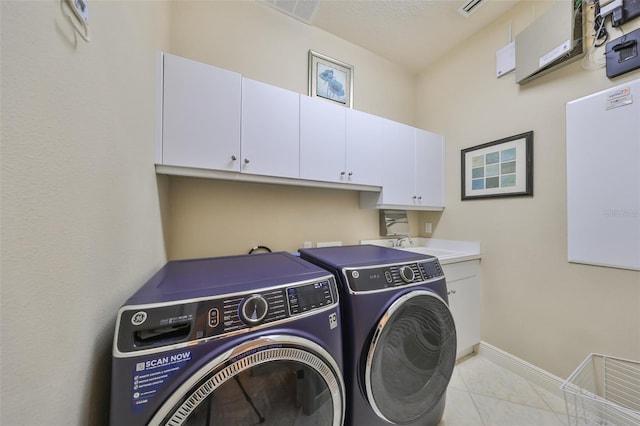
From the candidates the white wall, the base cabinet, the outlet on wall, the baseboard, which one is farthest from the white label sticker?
the white wall

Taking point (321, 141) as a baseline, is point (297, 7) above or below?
above

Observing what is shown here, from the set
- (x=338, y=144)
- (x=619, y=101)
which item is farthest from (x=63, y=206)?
(x=619, y=101)

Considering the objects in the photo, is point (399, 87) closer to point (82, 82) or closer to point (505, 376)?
point (82, 82)

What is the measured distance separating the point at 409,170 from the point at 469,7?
135 cm

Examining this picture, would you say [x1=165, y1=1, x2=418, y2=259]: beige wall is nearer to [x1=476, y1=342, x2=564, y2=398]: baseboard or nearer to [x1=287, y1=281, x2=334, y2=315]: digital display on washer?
[x1=287, y1=281, x2=334, y2=315]: digital display on washer

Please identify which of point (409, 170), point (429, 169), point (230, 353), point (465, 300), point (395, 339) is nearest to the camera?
point (230, 353)

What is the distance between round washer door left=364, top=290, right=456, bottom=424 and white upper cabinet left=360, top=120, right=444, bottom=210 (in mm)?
1031

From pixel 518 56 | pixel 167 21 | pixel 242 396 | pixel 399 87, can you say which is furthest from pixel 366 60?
pixel 242 396

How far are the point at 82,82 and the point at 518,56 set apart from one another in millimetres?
2576

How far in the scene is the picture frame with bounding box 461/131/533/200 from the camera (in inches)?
64.3

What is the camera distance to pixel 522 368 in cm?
160

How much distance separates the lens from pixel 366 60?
2.18 meters

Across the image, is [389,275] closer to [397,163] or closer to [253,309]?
[253,309]

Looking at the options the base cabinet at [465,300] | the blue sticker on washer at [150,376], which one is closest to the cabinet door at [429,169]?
the base cabinet at [465,300]
